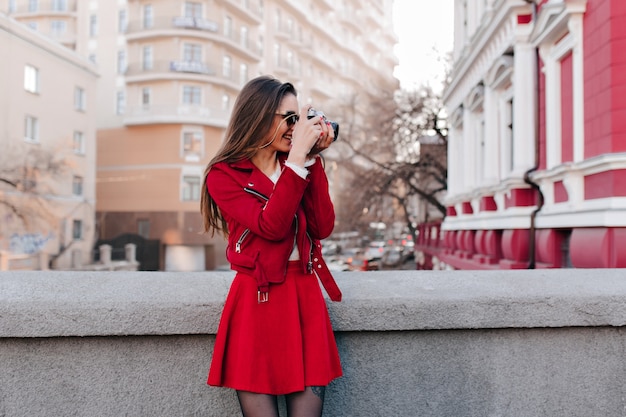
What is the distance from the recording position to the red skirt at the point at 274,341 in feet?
6.94

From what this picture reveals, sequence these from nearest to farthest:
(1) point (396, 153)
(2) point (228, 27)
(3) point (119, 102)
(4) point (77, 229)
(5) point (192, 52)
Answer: (1) point (396, 153), (4) point (77, 229), (5) point (192, 52), (2) point (228, 27), (3) point (119, 102)

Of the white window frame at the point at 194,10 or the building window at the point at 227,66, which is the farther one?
the building window at the point at 227,66

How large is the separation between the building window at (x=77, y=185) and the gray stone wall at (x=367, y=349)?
3662 centimetres

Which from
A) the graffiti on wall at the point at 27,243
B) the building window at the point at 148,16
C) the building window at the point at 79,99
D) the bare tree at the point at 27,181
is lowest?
the graffiti on wall at the point at 27,243

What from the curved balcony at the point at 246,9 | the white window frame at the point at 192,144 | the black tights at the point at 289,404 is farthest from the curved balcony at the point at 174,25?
the black tights at the point at 289,404

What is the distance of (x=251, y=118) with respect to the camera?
7.43ft

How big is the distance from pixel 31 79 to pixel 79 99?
1031 cm

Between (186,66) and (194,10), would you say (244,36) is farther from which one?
(186,66)

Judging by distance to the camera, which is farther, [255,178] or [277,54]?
[277,54]

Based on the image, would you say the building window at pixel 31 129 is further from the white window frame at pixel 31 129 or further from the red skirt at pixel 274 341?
the red skirt at pixel 274 341

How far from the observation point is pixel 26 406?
110 inches

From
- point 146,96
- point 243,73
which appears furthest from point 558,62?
point 243,73

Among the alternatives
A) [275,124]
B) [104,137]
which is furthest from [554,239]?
[104,137]

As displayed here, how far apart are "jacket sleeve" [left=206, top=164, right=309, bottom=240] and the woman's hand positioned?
6 cm
